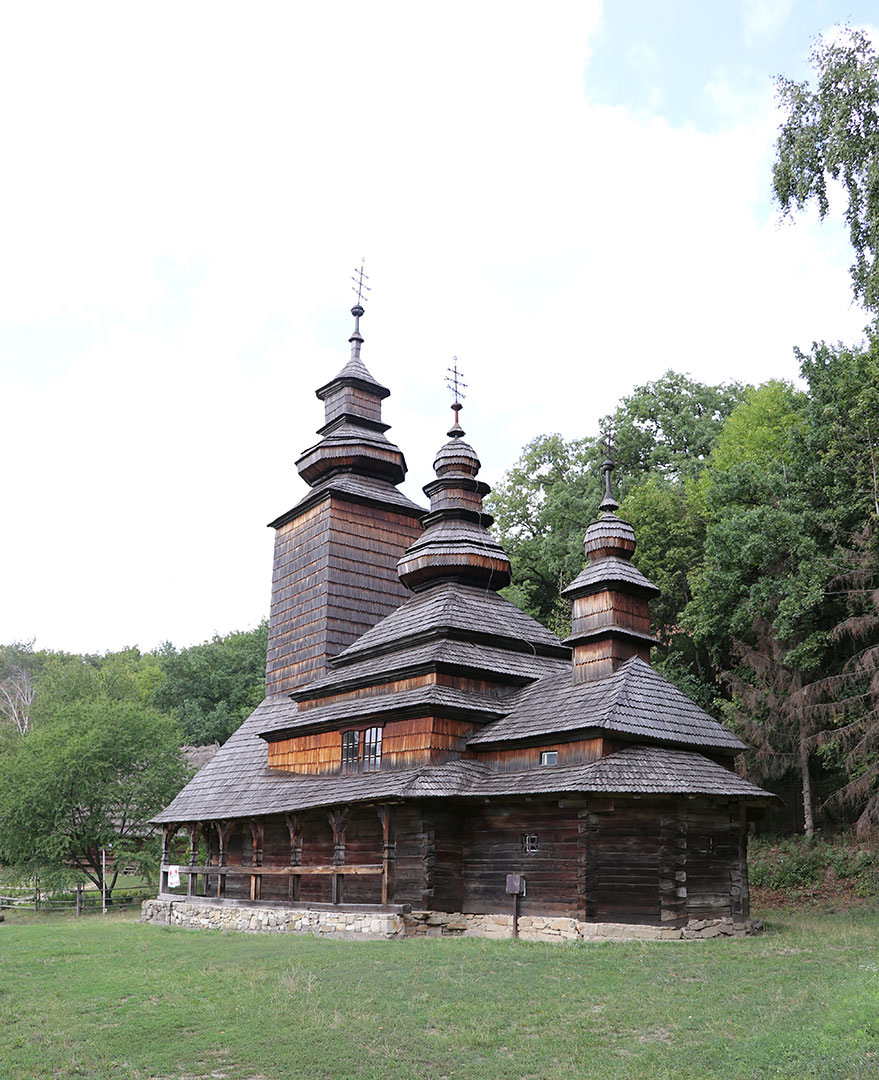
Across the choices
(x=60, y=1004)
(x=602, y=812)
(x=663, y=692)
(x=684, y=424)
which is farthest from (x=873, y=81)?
(x=684, y=424)

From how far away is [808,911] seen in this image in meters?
21.6

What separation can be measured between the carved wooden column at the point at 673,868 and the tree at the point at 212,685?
40264 mm

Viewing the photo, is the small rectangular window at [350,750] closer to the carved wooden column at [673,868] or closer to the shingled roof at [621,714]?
the shingled roof at [621,714]

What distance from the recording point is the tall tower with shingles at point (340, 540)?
27.6 metres

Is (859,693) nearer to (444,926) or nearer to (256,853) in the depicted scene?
(444,926)

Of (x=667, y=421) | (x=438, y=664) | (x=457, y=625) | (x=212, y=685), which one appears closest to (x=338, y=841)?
(x=438, y=664)

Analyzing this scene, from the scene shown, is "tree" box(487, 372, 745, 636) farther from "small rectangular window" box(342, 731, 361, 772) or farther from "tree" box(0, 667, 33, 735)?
"tree" box(0, 667, 33, 735)

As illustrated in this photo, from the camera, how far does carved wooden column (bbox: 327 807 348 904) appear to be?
19.9 meters

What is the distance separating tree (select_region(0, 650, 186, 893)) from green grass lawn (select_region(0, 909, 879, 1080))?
15663 mm

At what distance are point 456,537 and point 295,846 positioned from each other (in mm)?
8197

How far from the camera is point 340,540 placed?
28000 mm

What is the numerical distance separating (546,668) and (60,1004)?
45.6ft

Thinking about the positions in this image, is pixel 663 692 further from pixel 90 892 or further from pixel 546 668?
pixel 90 892

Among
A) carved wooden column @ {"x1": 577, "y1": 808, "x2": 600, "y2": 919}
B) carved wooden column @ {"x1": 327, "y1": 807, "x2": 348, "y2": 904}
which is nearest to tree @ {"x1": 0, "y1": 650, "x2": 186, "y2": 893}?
carved wooden column @ {"x1": 327, "y1": 807, "x2": 348, "y2": 904}
